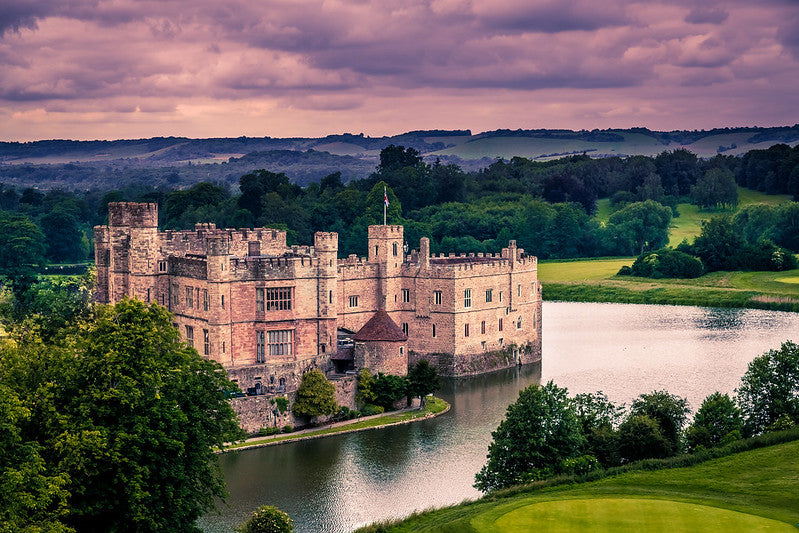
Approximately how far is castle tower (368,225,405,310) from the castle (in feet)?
0.29

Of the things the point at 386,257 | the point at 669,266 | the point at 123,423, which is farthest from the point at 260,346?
the point at 669,266

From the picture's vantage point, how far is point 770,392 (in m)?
51.4

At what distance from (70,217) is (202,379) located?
346 ft

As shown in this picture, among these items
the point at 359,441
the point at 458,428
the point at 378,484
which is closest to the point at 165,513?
the point at 378,484

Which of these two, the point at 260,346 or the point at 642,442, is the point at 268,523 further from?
the point at 260,346

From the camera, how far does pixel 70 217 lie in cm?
14238

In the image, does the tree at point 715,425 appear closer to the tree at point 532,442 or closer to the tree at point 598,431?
the tree at point 598,431

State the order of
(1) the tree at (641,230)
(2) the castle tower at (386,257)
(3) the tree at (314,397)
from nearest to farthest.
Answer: (3) the tree at (314,397), (2) the castle tower at (386,257), (1) the tree at (641,230)

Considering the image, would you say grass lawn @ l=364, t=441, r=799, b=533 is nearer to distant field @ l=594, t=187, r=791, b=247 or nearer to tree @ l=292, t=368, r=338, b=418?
tree @ l=292, t=368, r=338, b=418

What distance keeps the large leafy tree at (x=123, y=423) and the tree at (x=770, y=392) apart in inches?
954

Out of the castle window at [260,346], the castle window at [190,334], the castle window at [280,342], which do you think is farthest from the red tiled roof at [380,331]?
the castle window at [190,334]

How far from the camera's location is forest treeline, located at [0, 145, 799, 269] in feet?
411

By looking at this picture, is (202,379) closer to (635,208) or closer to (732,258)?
(732,258)

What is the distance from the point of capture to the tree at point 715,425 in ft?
159
